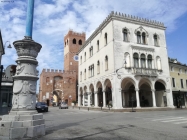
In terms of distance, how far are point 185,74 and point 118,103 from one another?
19.2m

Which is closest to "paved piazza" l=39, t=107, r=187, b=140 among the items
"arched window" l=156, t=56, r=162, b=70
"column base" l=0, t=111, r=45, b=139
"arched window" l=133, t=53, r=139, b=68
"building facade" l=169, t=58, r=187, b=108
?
"column base" l=0, t=111, r=45, b=139

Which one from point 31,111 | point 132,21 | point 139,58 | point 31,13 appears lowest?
point 31,111

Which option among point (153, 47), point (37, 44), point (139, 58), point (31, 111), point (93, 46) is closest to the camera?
point (31, 111)

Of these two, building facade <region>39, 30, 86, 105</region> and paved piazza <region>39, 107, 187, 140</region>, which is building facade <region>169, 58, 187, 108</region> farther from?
building facade <region>39, 30, 86, 105</region>

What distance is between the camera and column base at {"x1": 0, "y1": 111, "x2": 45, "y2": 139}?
6.04m

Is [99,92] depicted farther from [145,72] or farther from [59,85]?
[59,85]

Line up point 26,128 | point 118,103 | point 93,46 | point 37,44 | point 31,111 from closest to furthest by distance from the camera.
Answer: point 26,128 → point 31,111 → point 37,44 → point 118,103 → point 93,46

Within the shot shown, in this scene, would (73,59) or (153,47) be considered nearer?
(153,47)

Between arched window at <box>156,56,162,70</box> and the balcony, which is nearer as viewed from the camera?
the balcony

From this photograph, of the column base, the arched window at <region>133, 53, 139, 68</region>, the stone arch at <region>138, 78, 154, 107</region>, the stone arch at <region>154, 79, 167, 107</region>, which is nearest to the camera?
the column base

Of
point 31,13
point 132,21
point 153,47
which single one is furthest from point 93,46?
point 31,13

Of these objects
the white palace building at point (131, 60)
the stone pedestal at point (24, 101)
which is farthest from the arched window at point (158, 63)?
the stone pedestal at point (24, 101)

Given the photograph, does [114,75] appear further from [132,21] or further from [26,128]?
[26,128]

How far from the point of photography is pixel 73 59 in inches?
2346
